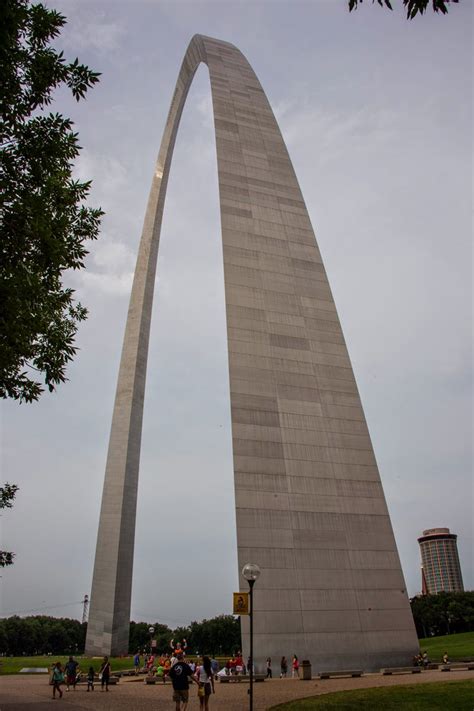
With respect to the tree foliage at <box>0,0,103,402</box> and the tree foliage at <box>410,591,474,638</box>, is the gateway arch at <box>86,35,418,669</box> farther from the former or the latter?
the tree foliage at <box>410,591,474,638</box>

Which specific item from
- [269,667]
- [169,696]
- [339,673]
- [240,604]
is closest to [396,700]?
[240,604]

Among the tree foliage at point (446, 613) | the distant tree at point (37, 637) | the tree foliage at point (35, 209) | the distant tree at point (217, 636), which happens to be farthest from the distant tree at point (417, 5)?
the distant tree at point (217, 636)

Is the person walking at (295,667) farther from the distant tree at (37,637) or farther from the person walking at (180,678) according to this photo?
the distant tree at (37,637)

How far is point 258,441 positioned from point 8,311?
1535 centimetres

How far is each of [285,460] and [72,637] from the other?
103 meters

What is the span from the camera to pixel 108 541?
112ft

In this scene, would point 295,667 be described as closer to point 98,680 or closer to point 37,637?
point 98,680

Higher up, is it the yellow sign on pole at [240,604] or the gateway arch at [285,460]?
the gateway arch at [285,460]

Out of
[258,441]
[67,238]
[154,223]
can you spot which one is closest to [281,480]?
[258,441]

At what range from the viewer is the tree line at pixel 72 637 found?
96.5 meters

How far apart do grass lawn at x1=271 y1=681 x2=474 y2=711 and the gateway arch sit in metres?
6.36

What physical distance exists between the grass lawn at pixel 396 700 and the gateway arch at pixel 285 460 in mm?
6361

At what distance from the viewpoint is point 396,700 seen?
1262 centimetres

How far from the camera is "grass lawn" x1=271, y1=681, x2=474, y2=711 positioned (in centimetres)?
1159
